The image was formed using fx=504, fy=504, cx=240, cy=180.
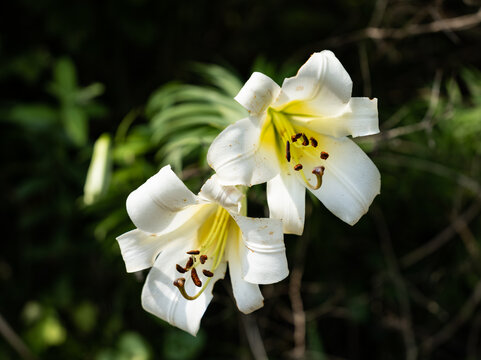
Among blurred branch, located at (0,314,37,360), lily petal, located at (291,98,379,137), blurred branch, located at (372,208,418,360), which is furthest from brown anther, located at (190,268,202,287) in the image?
blurred branch, located at (0,314,37,360)

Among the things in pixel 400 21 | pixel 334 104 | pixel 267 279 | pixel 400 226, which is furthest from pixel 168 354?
pixel 400 21

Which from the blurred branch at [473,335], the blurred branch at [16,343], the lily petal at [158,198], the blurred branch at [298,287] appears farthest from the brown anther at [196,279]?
the blurred branch at [473,335]

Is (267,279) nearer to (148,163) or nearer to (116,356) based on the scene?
(148,163)

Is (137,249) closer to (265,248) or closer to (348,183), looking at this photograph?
(265,248)

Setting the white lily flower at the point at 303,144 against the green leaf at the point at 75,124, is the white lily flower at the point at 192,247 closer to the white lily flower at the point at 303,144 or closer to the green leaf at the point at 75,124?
the white lily flower at the point at 303,144

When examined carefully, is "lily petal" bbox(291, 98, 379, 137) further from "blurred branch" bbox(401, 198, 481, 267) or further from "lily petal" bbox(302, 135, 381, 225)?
"blurred branch" bbox(401, 198, 481, 267)
